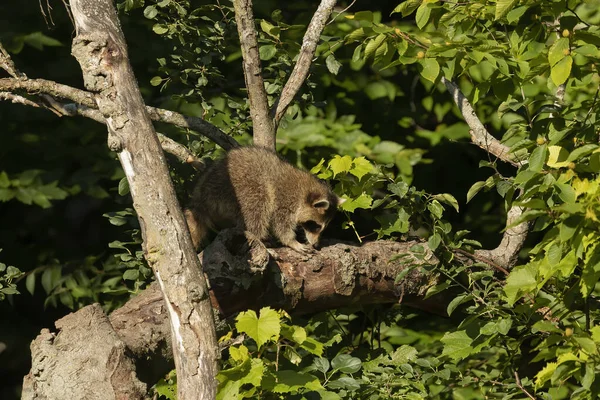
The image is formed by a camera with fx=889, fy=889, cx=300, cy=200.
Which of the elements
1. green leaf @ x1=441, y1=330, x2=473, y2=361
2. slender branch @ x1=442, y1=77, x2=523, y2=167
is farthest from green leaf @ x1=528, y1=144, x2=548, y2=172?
slender branch @ x1=442, y1=77, x2=523, y2=167

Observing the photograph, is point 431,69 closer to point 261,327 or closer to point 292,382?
point 261,327

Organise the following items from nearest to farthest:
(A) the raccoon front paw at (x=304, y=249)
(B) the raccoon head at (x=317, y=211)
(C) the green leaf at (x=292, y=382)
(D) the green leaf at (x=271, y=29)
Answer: (C) the green leaf at (x=292, y=382) < (A) the raccoon front paw at (x=304, y=249) < (D) the green leaf at (x=271, y=29) < (B) the raccoon head at (x=317, y=211)

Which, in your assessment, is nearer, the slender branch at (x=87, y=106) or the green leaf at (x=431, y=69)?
the green leaf at (x=431, y=69)

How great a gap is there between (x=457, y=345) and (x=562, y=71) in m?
1.41

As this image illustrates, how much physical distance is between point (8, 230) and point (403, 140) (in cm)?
369

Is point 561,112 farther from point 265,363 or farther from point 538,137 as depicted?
point 265,363

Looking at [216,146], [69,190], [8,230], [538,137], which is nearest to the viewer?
[538,137]

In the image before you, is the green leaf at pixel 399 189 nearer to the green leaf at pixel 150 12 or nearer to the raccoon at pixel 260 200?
the raccoon at pixel 260 200

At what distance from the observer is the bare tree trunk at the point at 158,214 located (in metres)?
3.65

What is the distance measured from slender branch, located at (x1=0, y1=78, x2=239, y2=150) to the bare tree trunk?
0.52 metres

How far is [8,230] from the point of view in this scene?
26.4 feet

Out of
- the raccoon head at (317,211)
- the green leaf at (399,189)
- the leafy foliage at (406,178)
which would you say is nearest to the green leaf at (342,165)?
the leafy foliage at (406,178)

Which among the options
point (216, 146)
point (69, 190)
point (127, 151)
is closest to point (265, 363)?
point (127, 151)

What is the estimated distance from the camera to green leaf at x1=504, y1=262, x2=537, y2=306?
3473 millimetres
